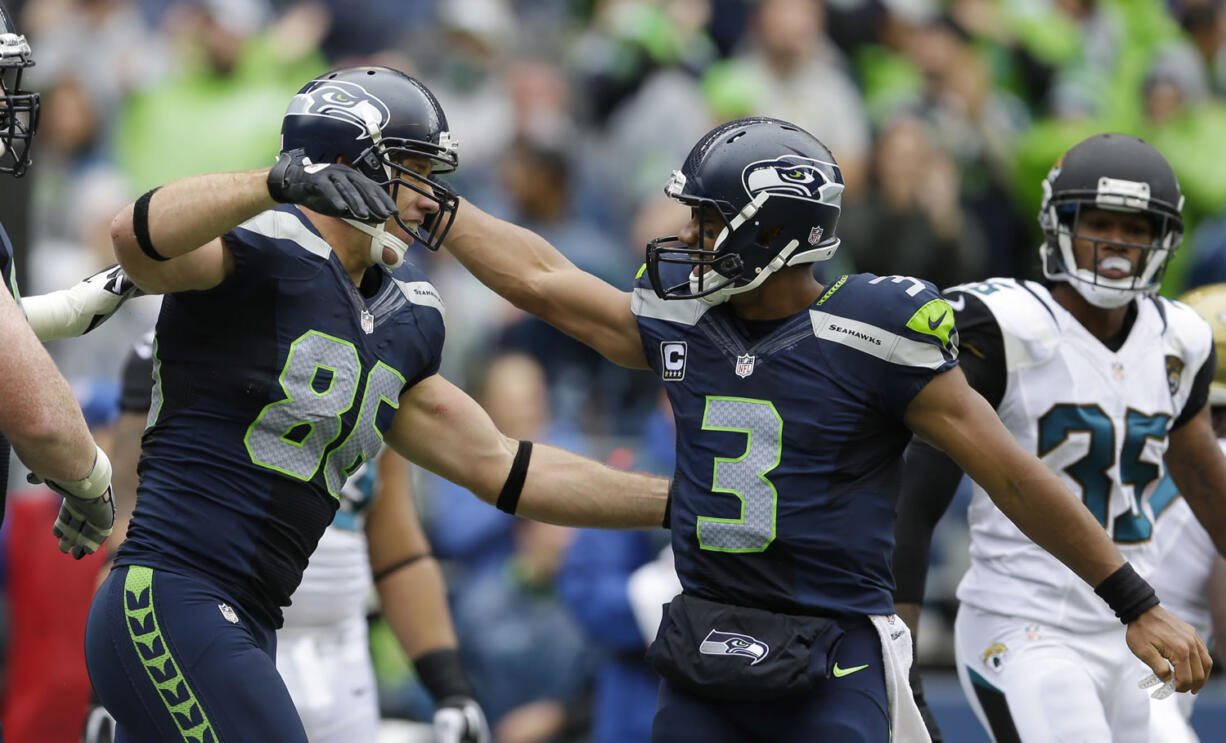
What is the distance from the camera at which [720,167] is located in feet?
14.4

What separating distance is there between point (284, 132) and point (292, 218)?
22cm

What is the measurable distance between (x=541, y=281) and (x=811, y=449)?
92 centimetres

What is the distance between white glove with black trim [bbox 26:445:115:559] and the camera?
3771 millimetres

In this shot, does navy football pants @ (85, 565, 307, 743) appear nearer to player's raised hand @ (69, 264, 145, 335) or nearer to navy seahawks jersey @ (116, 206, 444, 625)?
navy seahawks jersey @ (116, 206, 444, 625)

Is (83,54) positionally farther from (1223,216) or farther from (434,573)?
(1223,216)

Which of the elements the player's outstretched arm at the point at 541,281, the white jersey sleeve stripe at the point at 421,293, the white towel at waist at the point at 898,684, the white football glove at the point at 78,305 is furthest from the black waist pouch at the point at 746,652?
the white football glove at the point at 78,305

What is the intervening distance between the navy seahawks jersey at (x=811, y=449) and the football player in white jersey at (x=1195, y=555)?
6.61ft

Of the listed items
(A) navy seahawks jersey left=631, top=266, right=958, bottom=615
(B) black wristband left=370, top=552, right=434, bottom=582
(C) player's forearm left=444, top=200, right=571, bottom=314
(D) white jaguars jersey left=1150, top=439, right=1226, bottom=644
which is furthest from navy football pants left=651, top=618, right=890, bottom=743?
(D) white jaguars jersey left=1150, top=439, right=1226, bottom=644

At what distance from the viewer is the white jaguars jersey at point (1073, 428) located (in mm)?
5035

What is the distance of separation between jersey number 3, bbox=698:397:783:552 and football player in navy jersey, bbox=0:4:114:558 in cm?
136

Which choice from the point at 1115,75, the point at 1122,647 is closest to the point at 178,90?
the point at 1115,75

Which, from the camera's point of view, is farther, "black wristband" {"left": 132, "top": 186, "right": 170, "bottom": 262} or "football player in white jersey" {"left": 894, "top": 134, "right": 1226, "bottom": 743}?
"football player in white jersey" {"left": 894, "top": 134, "right": 1226, "bottom": 743}

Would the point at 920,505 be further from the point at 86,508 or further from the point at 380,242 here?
the point at 86,508

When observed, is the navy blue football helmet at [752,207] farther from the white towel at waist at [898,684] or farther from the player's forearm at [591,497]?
the white towel at waist at [898,684]
